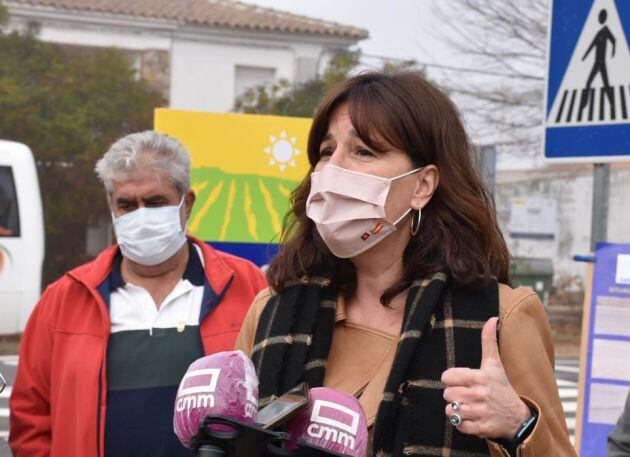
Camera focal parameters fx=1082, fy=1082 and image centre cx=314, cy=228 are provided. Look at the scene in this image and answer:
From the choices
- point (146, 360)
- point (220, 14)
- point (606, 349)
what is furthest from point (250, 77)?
point (146, 360)

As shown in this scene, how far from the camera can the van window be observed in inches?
598

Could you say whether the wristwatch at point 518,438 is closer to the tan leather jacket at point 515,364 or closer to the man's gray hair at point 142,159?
the tan leather jacket at point 515,364

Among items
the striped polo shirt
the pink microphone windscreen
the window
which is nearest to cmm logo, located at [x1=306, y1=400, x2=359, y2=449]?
the pink microphone windscreen

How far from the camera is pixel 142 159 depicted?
3801 millimetres

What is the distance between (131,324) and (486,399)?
69.8 inches

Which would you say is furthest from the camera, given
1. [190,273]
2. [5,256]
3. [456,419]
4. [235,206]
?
[5,256]

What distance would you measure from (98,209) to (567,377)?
10841 millimetres

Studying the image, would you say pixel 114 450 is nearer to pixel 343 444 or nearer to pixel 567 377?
pixel 343 444

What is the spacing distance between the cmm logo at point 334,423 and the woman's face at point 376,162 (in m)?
0.80

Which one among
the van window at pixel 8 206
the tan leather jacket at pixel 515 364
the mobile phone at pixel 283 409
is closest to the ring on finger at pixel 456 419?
the tan leather jacket at pixel 515 364

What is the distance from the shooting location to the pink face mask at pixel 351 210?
2.63 meters

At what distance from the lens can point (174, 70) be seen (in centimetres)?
3017

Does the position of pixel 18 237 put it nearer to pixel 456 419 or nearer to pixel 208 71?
pixel 456 419

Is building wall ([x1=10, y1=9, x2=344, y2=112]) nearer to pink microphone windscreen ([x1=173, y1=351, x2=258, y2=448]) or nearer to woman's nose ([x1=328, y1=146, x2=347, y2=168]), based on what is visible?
woman's nose ([x1=328, y1=146, x2=347, y2=168])
